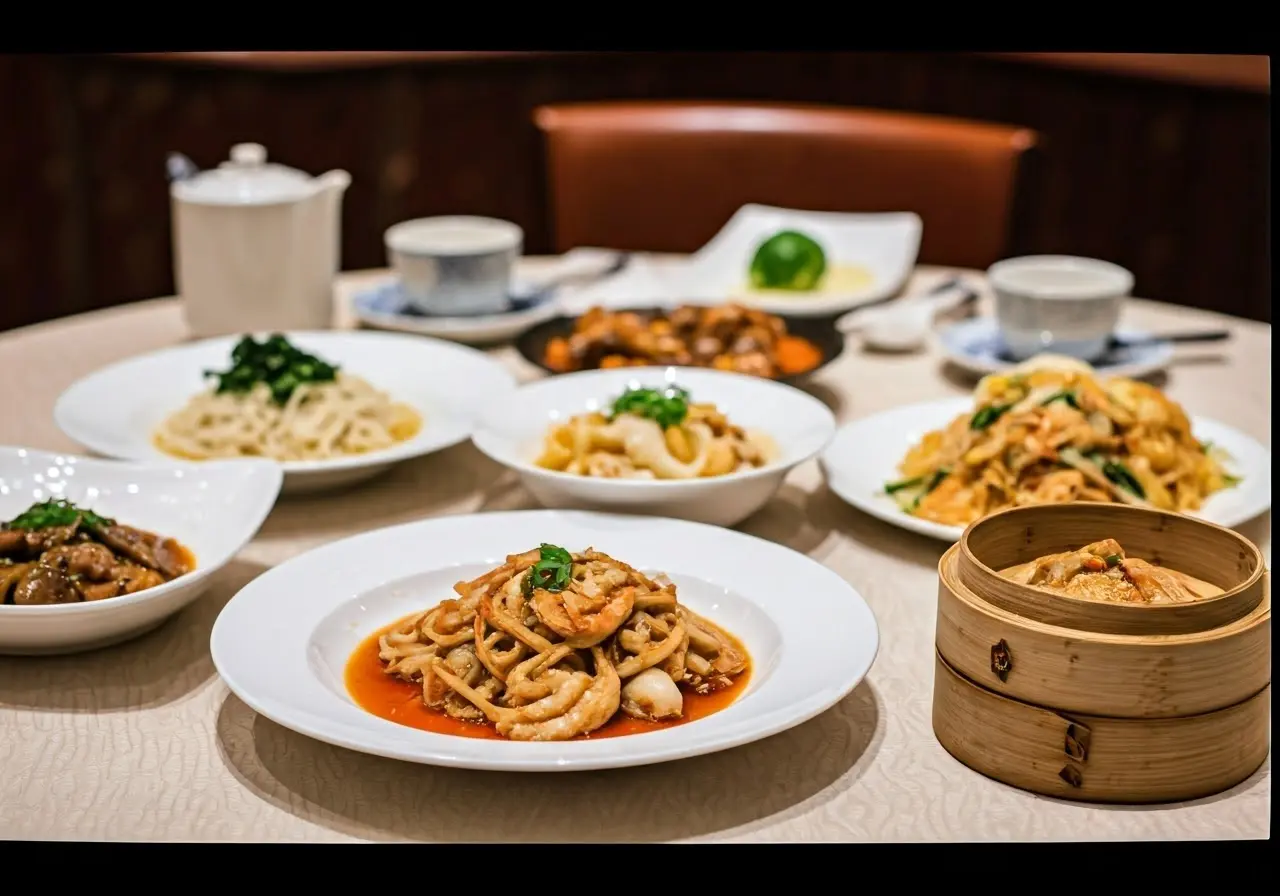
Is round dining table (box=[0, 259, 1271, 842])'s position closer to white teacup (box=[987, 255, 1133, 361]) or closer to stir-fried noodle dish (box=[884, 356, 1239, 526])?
stir-fried noodle dish (box=[884, 356, 1239, 526])

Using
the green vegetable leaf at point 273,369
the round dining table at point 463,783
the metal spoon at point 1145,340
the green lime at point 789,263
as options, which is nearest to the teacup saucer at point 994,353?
the metal spoon at point 1145,340

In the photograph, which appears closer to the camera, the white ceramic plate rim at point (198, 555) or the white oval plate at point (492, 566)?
the white oval plate at point (492, 566)

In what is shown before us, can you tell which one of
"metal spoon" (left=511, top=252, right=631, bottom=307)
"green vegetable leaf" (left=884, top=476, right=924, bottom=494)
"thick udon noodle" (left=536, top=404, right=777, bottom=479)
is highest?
"thick udon noodle" (left=536, top=404, right=777, bottom=479)

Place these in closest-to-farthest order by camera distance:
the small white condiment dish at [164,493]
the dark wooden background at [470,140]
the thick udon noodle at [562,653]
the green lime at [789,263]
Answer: the thick udon noodle at [562,653], the small white condiment dish at [164,493], the green lime at [789,263], the dark wooden background at [470,140]

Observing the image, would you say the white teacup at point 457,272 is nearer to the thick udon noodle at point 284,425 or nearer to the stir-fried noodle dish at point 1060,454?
the thick udon noodle at point 284,425

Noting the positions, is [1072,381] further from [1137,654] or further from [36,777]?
[36,777]

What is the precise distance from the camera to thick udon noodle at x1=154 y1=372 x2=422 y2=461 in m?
2.14

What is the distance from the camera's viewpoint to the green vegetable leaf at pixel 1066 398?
6.48 ft

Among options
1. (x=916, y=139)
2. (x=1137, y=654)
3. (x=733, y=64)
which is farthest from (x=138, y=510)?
(x=733, y=64)

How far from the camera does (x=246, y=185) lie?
8.93ft

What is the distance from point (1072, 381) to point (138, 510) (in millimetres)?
1281

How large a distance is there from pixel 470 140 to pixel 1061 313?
3810 millimetres

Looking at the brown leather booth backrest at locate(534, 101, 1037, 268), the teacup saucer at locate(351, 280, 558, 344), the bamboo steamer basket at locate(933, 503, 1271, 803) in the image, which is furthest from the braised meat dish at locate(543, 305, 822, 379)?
the brown leather booth backrest at locate(534, 101, 1037, 268)

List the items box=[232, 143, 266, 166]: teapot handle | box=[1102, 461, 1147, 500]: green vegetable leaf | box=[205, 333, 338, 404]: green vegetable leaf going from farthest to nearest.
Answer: box=[232, 143, 266, 166]: teapot handle
box=[205, 333, 338, 404]: green vegetable leaf
box=[1102, 461, 1147, 500]: green vegetable leaf
